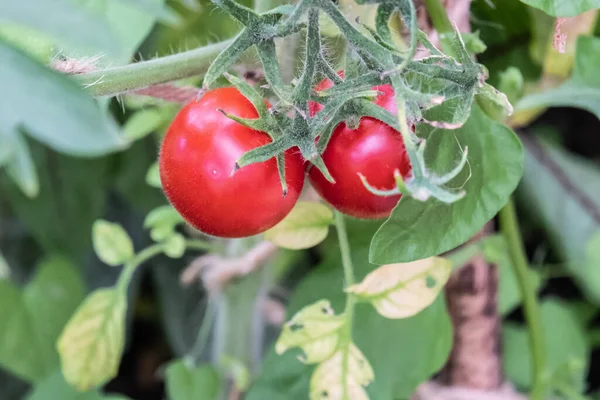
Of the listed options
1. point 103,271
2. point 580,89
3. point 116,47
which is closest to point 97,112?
point 116,47

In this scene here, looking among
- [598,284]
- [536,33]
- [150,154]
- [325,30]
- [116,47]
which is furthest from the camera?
[150,154]

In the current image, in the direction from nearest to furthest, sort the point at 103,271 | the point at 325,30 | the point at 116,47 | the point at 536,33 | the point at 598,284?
the point at 116,47
the point at 325,30
the point at 536,33
the point at 598,284
the point at 103,271

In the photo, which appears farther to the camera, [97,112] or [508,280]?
[508,280]

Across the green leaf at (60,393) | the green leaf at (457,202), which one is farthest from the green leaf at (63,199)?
the green leaf at (457,202)

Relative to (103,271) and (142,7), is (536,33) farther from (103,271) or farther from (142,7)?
(103,271)

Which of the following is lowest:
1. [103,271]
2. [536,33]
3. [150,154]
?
[103,271]

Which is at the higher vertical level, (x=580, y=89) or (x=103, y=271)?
(x=580, y=89)

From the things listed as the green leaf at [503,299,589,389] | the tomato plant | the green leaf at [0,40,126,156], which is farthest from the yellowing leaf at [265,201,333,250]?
the green leaf at [503,299,589,389]

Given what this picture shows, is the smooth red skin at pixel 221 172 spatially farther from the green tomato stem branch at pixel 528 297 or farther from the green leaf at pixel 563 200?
the green leaf at pixel 563 200
